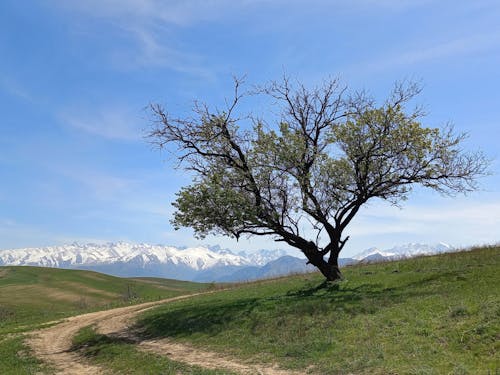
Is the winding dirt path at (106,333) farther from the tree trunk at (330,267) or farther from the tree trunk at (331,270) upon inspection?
the tree trunk at (331,270)

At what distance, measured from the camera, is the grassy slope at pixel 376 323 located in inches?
641

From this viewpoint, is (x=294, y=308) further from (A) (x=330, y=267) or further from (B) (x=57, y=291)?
(B) (x=57, y=291)

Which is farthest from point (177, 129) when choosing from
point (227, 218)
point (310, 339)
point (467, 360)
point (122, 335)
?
point (467, 360)

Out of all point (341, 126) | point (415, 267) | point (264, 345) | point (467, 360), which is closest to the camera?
point (467, 360)

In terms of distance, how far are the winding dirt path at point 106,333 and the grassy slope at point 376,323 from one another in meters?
1.12

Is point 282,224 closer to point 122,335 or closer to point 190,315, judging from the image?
point 190,315

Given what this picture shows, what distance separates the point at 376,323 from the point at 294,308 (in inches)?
288

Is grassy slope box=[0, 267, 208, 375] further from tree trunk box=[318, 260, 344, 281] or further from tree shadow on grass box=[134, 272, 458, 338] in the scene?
tree trunk box=[318, 260, 344, 281]

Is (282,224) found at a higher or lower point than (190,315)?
higher

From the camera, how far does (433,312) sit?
21.1 m

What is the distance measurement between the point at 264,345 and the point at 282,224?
12.4m

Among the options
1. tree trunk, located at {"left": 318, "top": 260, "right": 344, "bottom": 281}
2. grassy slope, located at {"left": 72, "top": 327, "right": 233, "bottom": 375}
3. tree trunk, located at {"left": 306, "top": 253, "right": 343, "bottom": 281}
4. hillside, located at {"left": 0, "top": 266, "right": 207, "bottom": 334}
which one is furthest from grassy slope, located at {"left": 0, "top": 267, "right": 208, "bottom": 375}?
tree trunk, located at {"left": 318, "top": 260, "right": 344, "bottom": 281}

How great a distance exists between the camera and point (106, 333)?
33.6 m

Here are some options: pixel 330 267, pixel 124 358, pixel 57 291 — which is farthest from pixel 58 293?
pixel 124 358
